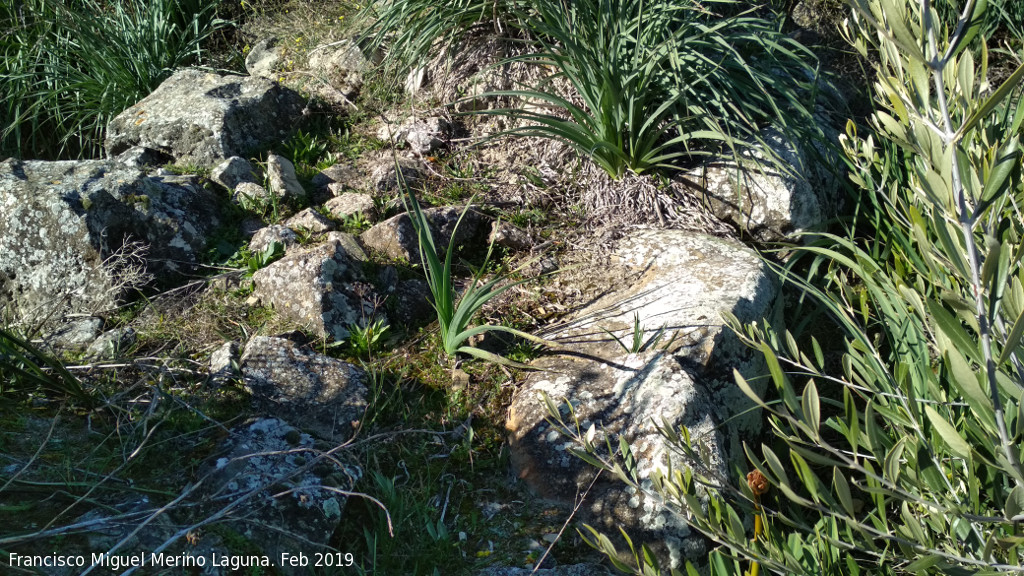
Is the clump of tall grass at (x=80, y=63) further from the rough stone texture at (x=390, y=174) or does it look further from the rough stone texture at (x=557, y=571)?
the rough stone texture at (x=557, y=571)

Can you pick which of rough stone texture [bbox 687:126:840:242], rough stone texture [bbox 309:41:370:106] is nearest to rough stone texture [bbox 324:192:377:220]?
rough stone texture [bbox 309:41:370:106]

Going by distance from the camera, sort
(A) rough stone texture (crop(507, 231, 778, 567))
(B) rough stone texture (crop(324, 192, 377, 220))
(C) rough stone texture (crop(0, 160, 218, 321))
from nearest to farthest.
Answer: (A) rough stone texture (crop(507, 231, 778, 567)) → (C) rough stone texture (crop(0, 160, 218, 321)) → (B) rough stone texture (crop(324, 192, 377, 220))

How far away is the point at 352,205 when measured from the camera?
322cm

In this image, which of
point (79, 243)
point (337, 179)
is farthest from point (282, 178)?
point (79, 243)

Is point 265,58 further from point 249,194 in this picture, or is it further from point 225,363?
point 225,363

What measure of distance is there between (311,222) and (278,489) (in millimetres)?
1353

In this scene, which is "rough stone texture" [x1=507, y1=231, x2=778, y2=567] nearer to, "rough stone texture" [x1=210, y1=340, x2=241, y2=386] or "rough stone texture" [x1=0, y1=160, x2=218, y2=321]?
"rough stone texture" [x1=210, y1=340, x2=241, y2=386]

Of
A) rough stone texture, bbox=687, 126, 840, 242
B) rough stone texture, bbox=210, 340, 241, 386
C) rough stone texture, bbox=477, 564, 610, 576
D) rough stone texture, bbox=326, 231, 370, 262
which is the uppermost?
rough stone texture, bbox=687, 126, 840, 242

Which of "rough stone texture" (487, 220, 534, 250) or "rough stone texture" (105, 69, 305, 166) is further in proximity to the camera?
"rough stone texture" (105, 69, 305, 166)

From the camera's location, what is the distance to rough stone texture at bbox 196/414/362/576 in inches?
76.4

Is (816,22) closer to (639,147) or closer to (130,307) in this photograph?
(639,147)

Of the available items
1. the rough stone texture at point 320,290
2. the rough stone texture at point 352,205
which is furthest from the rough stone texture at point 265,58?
the rough stone texture at point 320,290

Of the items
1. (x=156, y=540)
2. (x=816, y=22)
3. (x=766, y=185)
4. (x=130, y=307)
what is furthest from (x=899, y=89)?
(x=816, y=22)

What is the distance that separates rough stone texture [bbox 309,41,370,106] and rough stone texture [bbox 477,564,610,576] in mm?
2804
